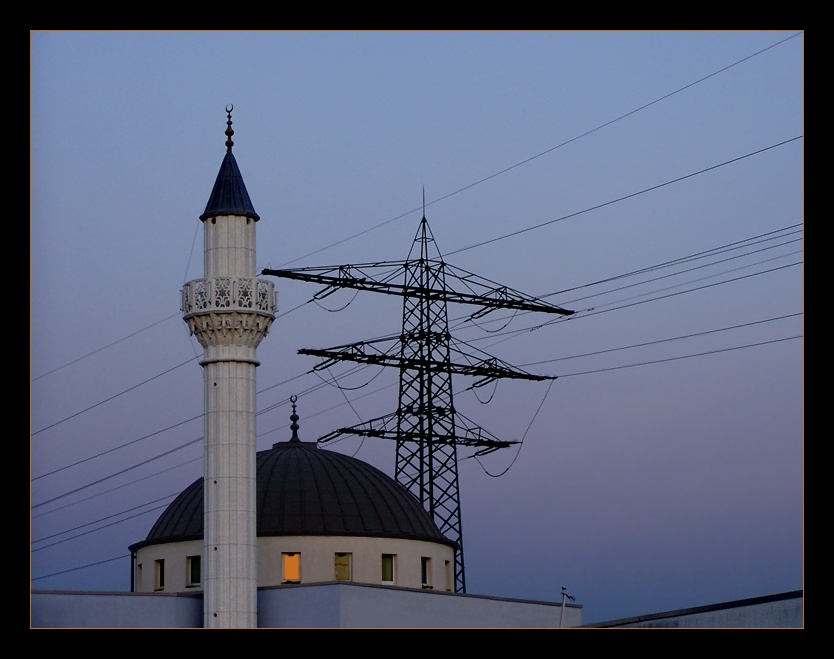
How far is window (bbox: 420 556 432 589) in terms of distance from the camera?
60312 mm

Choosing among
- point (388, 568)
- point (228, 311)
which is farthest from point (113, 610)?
point (388, 568)

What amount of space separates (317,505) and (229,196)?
1153cm

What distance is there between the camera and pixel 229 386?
53531 mm

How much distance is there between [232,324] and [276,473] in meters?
9.37

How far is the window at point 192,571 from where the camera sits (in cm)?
5838

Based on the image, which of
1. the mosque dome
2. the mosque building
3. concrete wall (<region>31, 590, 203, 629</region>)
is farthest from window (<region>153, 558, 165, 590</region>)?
concrete wall (<region>31, 590, 203, 629</region>)

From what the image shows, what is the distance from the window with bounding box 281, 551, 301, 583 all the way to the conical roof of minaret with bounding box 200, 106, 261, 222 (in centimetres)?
1149

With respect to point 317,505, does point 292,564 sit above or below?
below

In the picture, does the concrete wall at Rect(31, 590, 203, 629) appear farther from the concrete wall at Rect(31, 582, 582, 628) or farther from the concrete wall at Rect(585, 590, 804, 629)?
A: the concrete wall at Rect(585, 590, 804, 629)

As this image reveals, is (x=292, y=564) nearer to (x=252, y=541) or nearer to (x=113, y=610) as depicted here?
(x=252, y=541)

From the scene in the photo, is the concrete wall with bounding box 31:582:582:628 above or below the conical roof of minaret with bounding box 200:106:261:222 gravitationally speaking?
below

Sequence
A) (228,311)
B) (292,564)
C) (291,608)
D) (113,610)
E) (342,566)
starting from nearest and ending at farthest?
(113,610) < (228,311) < (291,608) < (292,564) < (342,566)

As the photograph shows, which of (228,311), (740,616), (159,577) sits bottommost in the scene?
(740,616)

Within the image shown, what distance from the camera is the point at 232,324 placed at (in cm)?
5350
